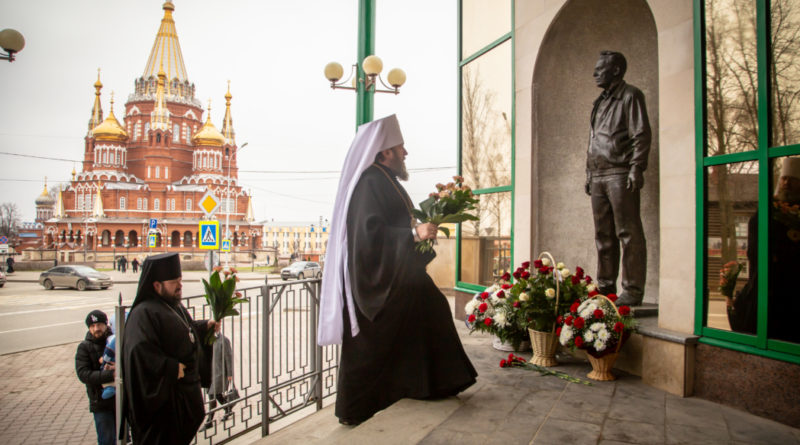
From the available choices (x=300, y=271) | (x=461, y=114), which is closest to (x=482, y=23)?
(x=461, y=114)

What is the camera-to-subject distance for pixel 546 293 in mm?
4629

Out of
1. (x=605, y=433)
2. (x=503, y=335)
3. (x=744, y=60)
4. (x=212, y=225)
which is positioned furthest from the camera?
(x=212, y=225)

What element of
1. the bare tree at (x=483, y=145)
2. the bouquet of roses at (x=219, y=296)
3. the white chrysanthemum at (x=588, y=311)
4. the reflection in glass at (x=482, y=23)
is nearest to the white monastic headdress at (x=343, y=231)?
the bouquet of roses at (x=219, y=296)

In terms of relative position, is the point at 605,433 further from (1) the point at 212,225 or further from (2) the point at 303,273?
(2) the point at 303,273

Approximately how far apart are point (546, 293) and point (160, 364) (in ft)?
11.2

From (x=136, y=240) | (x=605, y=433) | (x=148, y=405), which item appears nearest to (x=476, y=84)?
(x=605, y=433)

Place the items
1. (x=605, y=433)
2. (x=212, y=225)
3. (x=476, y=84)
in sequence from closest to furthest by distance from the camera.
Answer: (x=605, y=433) < (x=476, y=84) < (x=212, y=225)

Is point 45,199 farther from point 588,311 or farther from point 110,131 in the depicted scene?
point 588,311

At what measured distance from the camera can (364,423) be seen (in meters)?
3.38

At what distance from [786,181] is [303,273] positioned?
2973 centimetres

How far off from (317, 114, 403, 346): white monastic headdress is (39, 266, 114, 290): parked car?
89.9 feet

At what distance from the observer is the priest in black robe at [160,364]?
3.45 meters

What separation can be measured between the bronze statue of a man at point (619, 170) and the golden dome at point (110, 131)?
7618 centimetres

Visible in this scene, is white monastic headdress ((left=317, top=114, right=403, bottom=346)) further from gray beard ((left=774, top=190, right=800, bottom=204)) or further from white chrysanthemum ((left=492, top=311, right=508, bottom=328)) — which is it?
gray beard ((left=774, top=190, right=800, bottom=204))
